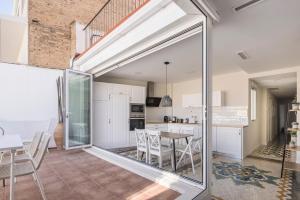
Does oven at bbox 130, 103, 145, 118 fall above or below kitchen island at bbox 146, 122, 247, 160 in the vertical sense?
above

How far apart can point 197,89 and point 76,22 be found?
15.5ft

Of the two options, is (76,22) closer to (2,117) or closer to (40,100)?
(40,100)

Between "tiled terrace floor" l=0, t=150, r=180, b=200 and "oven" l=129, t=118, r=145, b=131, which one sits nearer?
"tiled terrace floor" l=0, t=150, r=180, b=200

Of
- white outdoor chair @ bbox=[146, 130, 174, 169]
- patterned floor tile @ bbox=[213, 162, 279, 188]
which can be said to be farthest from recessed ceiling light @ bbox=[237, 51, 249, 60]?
patterned floor tile @ bbox=[213, 162, 279, 188]

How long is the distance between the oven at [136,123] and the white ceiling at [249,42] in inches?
78.7

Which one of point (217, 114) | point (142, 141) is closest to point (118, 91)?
point (142, 141)

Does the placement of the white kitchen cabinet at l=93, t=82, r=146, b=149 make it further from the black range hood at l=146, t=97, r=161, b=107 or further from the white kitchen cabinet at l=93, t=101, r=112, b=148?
the black range hood at l=146, t=97, r=161, b=107

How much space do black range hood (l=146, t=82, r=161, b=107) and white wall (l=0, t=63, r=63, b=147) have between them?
3.19m

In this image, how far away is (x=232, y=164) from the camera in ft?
14.8

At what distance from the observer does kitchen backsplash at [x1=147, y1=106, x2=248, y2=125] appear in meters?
5.65

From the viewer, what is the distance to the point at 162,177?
9.23 ft

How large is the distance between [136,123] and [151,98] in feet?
3.95

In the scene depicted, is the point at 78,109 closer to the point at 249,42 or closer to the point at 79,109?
the point at 79,109

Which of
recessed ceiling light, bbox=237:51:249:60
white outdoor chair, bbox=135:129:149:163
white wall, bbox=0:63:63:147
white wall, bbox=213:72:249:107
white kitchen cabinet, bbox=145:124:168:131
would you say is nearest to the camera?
recessed ceiling light, bbox=237:51:249:60
